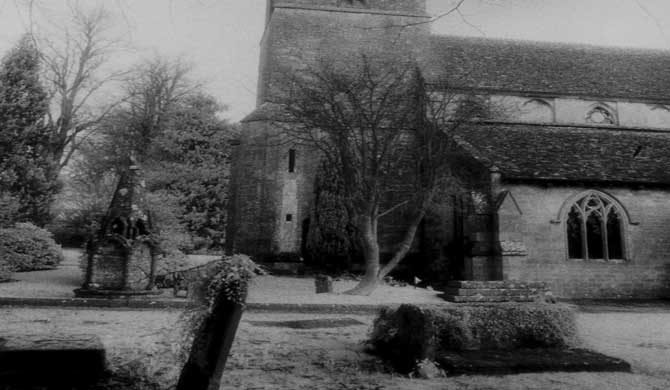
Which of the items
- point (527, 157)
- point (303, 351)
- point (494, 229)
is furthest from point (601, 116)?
point (303, 351)

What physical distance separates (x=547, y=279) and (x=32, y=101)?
22.0 meters

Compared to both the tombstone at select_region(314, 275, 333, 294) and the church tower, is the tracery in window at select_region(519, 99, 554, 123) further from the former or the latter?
the tombstone at select_region(314, 275, 333, 294)

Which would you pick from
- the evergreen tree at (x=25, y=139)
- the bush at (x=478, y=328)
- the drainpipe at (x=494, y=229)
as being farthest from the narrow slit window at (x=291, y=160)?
the bush at (x=478, y=328)

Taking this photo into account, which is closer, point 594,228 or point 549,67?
point 594,228

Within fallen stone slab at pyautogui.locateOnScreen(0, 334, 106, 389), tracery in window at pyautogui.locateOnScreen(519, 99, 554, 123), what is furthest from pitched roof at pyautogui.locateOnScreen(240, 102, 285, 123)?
fallen stone slab at pyautogui.locateOnScreen(0, 334, 106, 389)

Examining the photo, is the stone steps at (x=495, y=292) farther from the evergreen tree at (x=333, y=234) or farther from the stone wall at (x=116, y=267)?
the evergreen tree at (x=333, y=234)

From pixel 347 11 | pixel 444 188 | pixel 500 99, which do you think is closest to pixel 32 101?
pixel 347 11

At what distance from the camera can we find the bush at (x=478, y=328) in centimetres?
523

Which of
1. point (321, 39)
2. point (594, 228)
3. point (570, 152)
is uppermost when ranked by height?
point (321, 39)

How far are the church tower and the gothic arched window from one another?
27.3 ft

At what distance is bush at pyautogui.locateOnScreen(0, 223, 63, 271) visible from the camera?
52.6 feet

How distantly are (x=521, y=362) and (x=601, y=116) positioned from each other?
65.7 ft

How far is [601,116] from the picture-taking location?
70.3 ft

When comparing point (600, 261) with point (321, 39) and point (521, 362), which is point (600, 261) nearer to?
point (521, 362)
